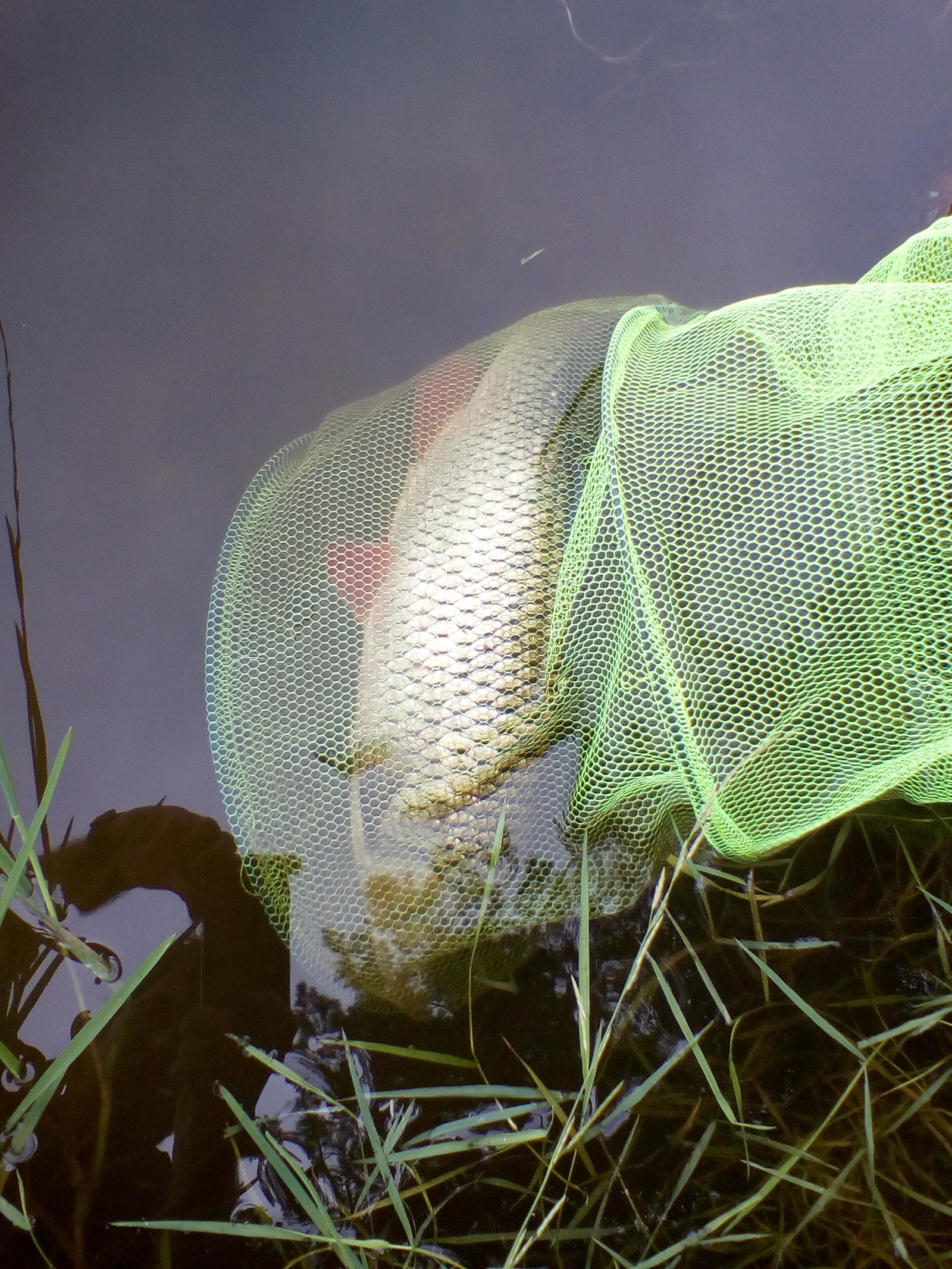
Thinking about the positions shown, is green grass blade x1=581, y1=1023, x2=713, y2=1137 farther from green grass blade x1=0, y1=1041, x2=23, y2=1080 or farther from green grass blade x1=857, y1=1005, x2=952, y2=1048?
green grass blade x1=0, y1=1041, x2=23, y2=1080

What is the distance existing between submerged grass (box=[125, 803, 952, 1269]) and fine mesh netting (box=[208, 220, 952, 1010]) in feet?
0.62

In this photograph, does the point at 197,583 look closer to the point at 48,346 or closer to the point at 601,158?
the point at 48,346

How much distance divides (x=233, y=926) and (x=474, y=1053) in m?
0.72

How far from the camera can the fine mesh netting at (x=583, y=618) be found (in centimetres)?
131

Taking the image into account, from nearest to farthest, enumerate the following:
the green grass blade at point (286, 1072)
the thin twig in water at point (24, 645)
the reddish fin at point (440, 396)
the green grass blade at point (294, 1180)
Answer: the green grass blade at point (294, 1180) < the green grass blade at point (286, 1072) < the reddish fin at point (440, 396) < the thin twig in water at point (24, 645)

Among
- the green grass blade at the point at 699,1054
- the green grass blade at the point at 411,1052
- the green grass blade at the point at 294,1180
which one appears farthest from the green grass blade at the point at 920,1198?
the green grass blade at the point at 294,1180

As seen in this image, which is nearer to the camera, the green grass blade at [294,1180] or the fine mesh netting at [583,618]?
the fine mesh netting at [583,618]

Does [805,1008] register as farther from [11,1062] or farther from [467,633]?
[11,1062]

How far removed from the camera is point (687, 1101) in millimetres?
1699

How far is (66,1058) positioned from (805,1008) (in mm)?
1652

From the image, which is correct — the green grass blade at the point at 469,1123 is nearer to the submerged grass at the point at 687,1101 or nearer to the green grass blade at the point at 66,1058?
the submerged grass at the point at 687,1101

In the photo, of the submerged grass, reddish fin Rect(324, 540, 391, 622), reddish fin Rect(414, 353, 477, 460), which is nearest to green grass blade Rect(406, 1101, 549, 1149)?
the submerged grass

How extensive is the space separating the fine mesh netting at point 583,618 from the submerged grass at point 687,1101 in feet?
0.62

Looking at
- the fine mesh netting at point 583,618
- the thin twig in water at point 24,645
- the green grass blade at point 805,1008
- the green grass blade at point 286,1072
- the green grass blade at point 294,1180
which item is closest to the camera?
the fine mesh netting at point 583,618
